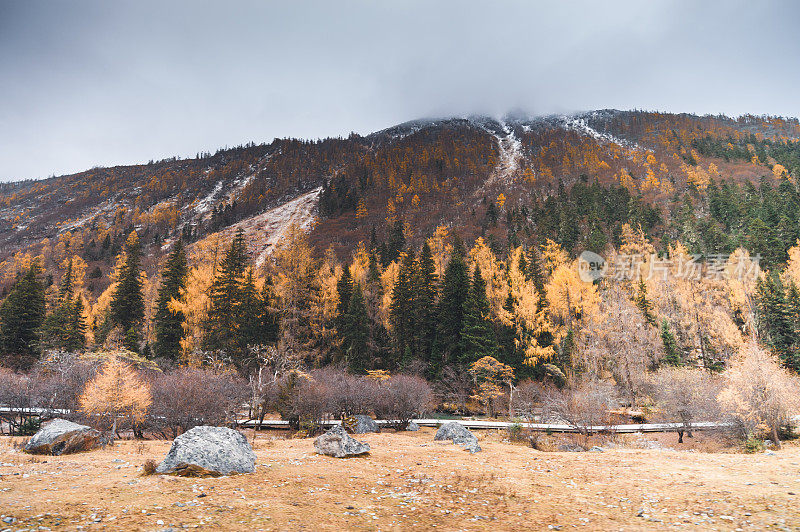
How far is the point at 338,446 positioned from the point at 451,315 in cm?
2674

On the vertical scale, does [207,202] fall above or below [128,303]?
above

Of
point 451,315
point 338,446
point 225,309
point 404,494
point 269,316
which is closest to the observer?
point 404,494

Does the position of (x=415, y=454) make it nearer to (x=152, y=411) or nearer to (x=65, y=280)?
(x=152, y=411)

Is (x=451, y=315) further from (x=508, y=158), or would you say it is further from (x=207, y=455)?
(x=508, y=158)

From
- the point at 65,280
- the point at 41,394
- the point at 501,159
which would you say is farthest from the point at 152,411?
the point at 501,159

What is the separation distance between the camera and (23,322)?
40.7m

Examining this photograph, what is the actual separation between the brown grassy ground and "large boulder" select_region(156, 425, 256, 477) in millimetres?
483

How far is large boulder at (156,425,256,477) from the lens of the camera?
9688mm

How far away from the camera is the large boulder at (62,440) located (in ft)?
42.4

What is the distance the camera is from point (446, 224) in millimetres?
91250

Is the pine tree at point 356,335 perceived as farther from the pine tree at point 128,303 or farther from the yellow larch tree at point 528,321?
the pine tree at point 128,303

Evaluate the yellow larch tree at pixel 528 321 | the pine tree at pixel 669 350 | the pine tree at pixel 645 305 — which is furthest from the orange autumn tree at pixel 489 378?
the pine tree at pixel 645 305

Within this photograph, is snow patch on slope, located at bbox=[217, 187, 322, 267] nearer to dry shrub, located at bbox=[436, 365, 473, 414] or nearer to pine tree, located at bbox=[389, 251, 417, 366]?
pine tree, located at bbox=[389, 251, 417, 366]

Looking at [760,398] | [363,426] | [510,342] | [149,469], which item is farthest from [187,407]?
[510,342]
